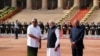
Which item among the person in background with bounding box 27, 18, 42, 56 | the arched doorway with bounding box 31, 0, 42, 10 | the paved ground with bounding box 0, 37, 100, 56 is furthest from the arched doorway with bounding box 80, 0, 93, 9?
the person in background with bounding box 27, 18, 42, 56

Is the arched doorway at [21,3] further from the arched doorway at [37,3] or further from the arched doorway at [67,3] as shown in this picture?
the arched doorway at [67,3]

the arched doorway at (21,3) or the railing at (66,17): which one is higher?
the arched doorway at (21,3)

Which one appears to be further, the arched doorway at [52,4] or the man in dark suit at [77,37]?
the arched doorway at [52,4]

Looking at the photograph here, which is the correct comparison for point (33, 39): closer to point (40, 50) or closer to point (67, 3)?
point (40, 50)

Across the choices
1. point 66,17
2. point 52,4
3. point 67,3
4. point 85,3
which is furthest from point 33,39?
Result: point 52,4

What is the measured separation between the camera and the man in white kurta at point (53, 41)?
15.4 metres

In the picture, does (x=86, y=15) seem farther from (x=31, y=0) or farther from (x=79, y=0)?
(x=31, y=0)

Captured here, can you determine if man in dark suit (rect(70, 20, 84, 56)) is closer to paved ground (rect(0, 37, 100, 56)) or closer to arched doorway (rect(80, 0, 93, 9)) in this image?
paved ground (rect(0, 37, 100, 56))

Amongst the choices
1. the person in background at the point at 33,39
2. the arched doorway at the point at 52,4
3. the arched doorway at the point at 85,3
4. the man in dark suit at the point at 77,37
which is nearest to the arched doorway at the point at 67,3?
the arched doorway at the point at 85,3

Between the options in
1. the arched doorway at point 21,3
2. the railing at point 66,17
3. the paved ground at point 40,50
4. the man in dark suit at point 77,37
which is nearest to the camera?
the man in dark suit at point 77,37

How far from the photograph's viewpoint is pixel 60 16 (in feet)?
196

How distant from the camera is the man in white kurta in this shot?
15.4 m

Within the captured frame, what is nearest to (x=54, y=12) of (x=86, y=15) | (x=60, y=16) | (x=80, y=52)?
(x=60, y=16)

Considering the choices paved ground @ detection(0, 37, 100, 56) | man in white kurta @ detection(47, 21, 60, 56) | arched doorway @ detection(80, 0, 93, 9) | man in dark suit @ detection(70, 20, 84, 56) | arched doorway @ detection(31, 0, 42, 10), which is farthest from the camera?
arched doorway @ detection(31, 0, 42, 10)
